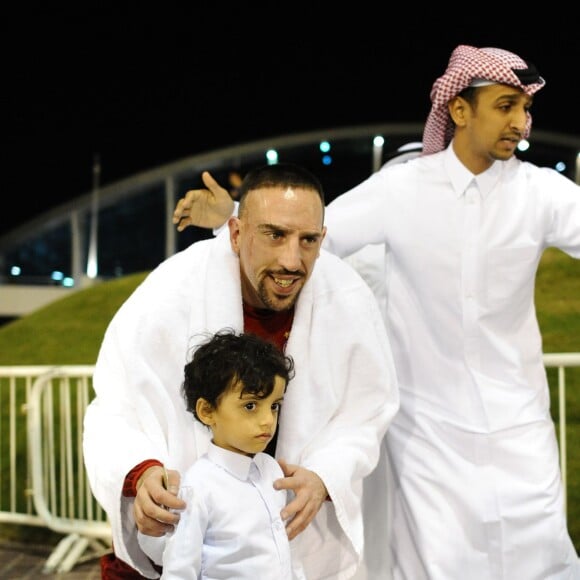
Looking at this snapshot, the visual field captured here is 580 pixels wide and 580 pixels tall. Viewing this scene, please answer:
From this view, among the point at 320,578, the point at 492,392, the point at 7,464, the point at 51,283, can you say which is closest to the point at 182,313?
the point at 320,578

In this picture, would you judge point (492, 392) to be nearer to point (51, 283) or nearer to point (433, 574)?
point (433, 574)

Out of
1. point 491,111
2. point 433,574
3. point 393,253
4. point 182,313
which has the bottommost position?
point 433,574

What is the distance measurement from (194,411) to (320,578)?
0.59 m

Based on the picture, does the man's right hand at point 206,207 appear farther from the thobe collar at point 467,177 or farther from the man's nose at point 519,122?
the man's nose at point 519,122

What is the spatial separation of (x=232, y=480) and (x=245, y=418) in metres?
0.14

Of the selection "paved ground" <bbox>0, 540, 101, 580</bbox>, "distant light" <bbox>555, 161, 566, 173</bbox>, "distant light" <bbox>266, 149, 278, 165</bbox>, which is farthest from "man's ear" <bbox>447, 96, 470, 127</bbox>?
"distant light" <bbox>555, 161, 566, 173</bbox>

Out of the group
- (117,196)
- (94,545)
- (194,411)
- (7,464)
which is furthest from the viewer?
(117,196)

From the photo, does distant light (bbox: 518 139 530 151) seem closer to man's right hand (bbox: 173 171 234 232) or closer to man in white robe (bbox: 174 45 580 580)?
man in white robe (bbox: 174 45 580 580)

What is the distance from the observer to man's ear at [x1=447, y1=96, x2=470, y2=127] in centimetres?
275

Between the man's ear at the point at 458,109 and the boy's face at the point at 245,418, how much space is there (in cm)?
120

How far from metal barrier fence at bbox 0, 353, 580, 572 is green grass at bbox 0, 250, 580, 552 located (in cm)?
37

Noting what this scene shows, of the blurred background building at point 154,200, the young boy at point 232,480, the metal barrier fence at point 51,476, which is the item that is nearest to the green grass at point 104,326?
the metal barrier fence at point 51,476

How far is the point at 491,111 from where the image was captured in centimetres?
268

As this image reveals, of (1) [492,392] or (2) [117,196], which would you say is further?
(2) [117,196]
